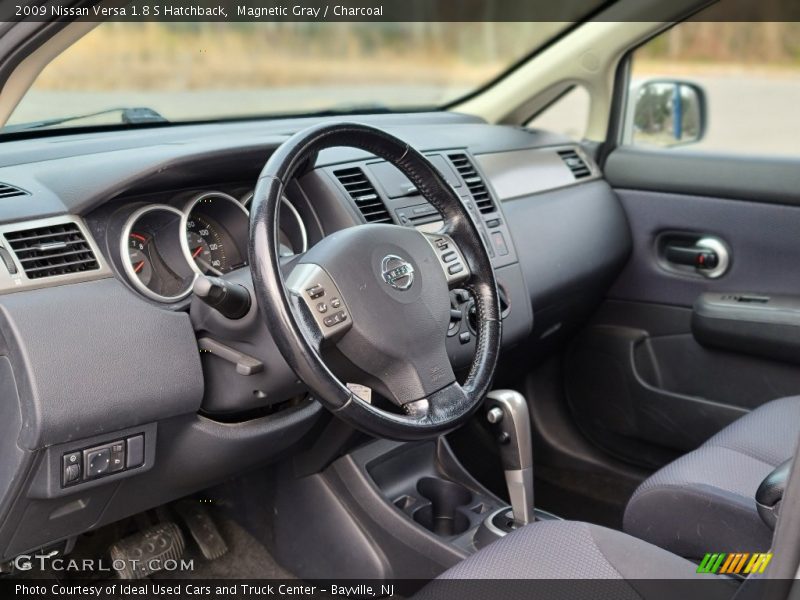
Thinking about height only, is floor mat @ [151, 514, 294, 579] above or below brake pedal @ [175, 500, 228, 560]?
below

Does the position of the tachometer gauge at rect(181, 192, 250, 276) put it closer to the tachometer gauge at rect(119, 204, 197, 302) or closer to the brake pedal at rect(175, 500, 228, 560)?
the tachometer gauge at rect(119, 204, 197, 302)

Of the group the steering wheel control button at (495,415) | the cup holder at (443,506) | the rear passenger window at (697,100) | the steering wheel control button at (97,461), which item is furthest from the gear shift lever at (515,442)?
the rear passenger window at (697,100)

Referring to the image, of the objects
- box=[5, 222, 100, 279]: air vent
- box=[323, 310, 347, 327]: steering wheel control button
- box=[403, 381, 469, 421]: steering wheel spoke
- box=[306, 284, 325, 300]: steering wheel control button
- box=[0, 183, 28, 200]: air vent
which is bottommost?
box=[403, 381, 469, 421]: steering wheel spoke

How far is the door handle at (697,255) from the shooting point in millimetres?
2684

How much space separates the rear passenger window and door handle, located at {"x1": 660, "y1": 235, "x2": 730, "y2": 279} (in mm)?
280

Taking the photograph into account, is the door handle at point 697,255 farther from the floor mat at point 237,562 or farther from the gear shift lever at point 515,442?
the floor mat at point 237,562

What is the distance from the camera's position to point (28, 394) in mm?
1497

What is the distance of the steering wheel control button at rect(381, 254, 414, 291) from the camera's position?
64.7 inches

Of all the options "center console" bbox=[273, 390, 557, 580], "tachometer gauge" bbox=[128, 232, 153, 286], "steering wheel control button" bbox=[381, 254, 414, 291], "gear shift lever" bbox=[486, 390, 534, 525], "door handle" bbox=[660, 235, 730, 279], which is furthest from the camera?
"door handle" bbox=[660, 235, 730, 279]

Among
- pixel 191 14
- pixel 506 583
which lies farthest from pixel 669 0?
pixel 506 583

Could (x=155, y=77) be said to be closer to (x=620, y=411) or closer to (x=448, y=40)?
(x=620, y=411)

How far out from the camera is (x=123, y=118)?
85.6 inches
